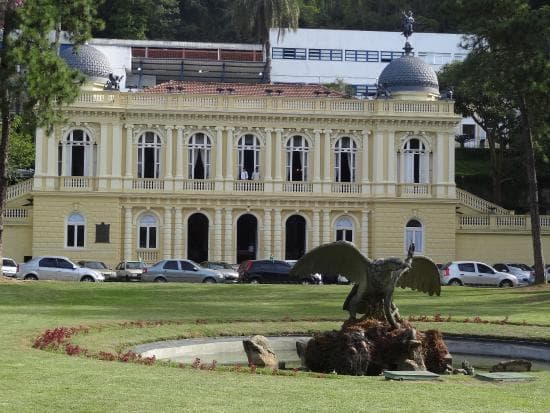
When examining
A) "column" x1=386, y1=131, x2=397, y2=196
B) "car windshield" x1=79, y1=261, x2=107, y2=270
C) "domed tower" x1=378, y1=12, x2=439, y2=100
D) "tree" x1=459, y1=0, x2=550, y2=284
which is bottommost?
"car windshield" x1=79, y1=261, x2=107, y2=270

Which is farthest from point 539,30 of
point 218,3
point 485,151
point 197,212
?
point 218,3

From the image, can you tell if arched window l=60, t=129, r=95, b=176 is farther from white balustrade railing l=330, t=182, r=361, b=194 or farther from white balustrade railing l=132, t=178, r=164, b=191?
white balustrade railing l=330, t=182, r=361, b=194

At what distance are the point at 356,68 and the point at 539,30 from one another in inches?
1968

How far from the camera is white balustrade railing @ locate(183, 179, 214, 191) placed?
6138 cm

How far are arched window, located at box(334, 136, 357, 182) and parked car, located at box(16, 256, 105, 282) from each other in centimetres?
1740

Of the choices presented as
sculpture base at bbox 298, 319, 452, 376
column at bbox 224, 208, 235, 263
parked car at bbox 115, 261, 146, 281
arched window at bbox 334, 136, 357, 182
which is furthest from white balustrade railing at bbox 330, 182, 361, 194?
sculpture base at bbox 298, 319, 452, 376

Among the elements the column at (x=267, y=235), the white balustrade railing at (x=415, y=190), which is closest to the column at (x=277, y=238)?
the column at (x=267, y=235)

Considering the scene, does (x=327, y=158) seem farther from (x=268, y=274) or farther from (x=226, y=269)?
(x=268, y=274)

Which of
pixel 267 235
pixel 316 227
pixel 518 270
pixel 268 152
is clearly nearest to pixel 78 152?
pixel 268 152

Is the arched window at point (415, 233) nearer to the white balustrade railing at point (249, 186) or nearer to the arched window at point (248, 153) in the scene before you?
the white balustrade railing at point (249, 186)

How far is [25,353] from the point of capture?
68.1 ft

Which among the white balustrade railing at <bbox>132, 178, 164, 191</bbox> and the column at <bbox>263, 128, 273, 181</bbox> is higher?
the column at <bbox>263, 128, 273, 181</bbox>

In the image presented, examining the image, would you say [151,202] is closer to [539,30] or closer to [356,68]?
[539,30]

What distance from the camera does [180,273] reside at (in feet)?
167
